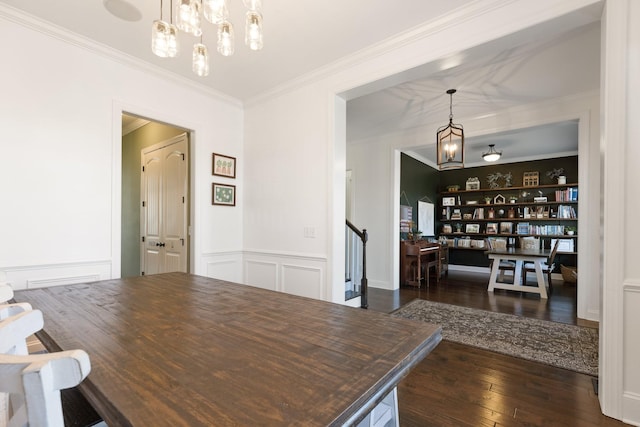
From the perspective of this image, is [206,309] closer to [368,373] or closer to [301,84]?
[368,373]

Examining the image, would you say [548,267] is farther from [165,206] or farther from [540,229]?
[165,206]

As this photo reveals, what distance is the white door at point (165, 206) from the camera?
3645 millimetres

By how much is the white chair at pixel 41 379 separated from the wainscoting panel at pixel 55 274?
2487 millimetres

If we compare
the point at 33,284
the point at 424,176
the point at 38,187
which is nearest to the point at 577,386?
the point at 33,284

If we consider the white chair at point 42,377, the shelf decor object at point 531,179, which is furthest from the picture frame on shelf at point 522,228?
the white chair at point 42,377

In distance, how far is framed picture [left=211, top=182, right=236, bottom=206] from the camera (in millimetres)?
3514

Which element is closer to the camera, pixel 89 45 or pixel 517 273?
pixel 89 45

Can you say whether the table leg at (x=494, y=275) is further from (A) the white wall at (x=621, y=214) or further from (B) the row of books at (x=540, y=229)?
(A) the white wall at (x=621, y=214)

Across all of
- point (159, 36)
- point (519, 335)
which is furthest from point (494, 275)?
point (159, 36)

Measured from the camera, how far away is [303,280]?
314cm

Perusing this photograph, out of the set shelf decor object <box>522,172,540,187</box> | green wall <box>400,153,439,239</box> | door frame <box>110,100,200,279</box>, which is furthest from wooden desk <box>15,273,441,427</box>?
shelf decor object <box>522,172,540,187</box>

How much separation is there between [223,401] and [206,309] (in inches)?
30.0

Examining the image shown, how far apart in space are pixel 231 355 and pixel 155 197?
13.0ft

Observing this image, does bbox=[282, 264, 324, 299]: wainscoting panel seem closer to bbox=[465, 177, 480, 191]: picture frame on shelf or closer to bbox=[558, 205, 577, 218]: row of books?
bbox=[465, 177, 480, 191]: picture frame on shelf
